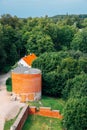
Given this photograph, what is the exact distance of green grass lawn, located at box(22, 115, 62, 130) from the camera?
27688 mm

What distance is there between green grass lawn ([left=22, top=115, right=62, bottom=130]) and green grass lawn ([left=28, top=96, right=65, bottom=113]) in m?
1.95

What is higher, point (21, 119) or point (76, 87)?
point (76, 87)

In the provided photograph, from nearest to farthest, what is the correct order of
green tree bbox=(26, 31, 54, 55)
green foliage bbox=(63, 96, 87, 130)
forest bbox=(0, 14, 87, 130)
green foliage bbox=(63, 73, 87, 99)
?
1. green foliage bbox=(63, 96, 87, 130)
2. forest bbox=(0, 14, 87, 130)
3. green foliage bbox=(63, 73, 87, 99)
4. green tree bbox=(26, 31, 54, 55)

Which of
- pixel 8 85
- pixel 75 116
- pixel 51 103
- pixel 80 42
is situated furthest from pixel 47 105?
pixel 80 42

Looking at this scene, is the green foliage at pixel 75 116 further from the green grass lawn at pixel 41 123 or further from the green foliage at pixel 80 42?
the green foliage at pixel 80 42

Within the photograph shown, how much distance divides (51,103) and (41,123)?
4903mm

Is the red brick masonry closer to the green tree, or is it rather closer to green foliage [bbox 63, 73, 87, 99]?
green foliage [bbox 63, 73, 87, 99]

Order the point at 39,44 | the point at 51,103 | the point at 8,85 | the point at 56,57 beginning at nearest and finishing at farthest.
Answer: the point at 51,103
the point at 8,85
the point at 56,57
the point at 39,44

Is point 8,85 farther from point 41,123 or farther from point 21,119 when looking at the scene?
point 21,119

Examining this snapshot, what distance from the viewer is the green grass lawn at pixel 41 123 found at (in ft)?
90.8

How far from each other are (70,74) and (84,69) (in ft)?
9.47

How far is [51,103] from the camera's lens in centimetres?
3350

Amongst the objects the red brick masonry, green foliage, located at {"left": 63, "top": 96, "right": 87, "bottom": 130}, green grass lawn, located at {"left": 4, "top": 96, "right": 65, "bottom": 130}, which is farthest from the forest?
the red brick masonry

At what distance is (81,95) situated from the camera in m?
Answer: 30.3
